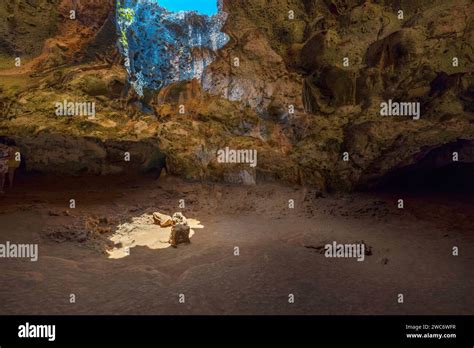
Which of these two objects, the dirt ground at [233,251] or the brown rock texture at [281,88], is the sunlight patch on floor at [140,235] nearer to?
the dirt ground at [233,251]

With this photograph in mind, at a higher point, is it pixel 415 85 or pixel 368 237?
pixel 415 85

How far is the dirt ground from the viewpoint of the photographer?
4160 mm

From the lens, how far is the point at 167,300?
4.20 m

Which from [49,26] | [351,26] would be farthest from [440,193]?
[49,26]

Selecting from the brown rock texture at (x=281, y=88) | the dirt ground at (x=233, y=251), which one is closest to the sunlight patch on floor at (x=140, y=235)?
the dirt ground at (x=233, y=251)

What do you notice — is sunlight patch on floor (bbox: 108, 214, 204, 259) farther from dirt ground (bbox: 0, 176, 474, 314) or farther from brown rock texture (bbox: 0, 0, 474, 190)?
brown rock texture (bbox: 0, 0, 474, 190)

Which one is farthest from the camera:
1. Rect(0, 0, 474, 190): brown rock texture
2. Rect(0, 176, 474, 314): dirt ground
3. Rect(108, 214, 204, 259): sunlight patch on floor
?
Rect(108, 214, 204, 259): sunlight patch on floor

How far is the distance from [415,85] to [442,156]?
18.2 feet

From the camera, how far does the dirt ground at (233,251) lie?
4.16 meters

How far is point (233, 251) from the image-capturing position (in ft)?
19.7

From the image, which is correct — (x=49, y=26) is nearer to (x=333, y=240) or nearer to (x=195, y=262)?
(x=195, y=262)

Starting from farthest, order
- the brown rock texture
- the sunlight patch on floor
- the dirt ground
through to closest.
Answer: the sunlight patch on floor → the brown rock texture → the dirt ground

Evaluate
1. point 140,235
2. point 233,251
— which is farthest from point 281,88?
point 140,235

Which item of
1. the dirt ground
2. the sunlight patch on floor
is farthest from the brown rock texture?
the sunlight patch on floor
